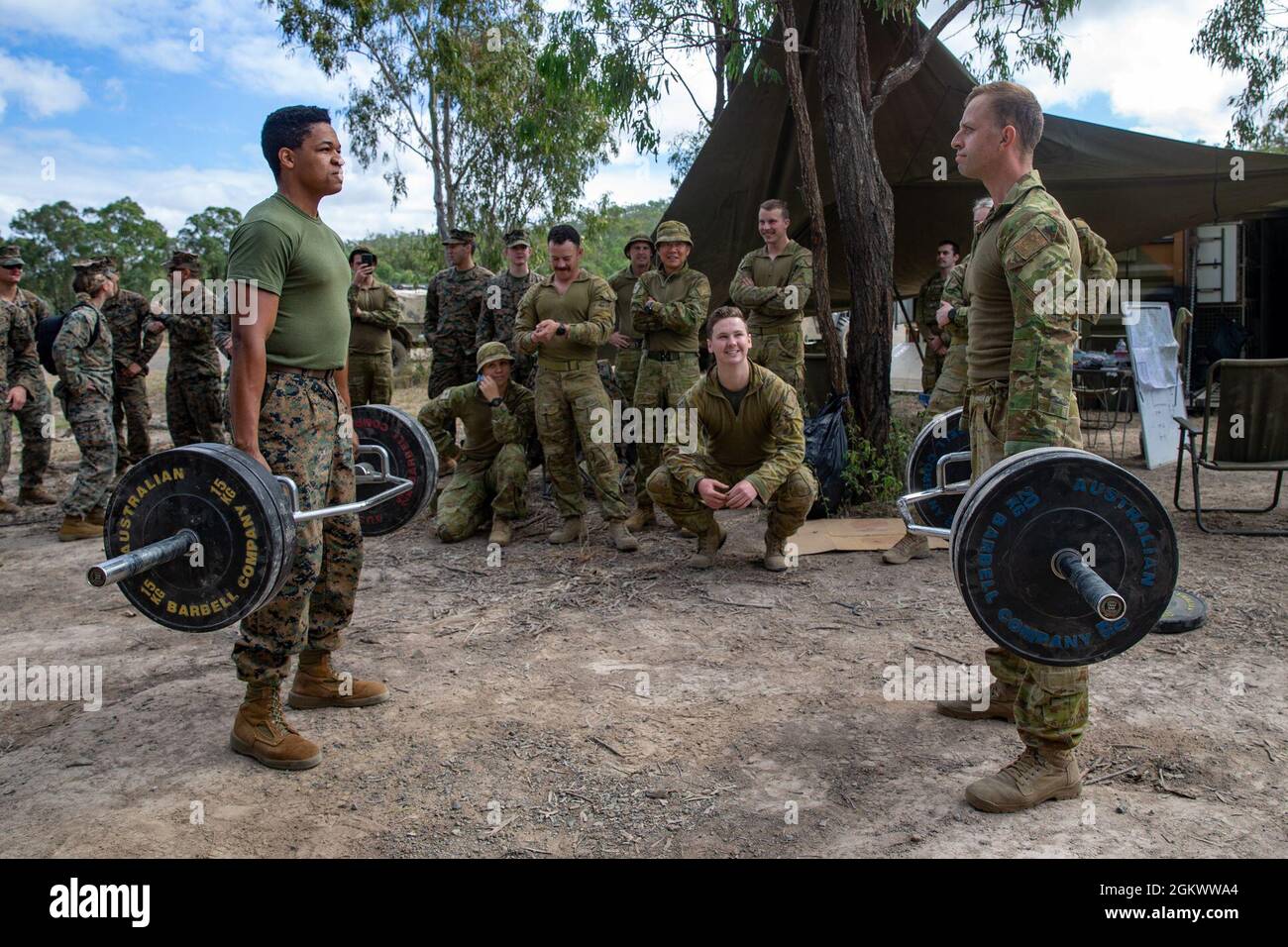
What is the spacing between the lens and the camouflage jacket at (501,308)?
767cm

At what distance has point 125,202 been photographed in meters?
34.1

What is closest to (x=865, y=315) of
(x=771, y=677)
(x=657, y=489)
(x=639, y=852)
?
(x=657, y=489)

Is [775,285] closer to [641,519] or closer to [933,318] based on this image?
[641,519]

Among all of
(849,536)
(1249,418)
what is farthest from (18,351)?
(1249,418)

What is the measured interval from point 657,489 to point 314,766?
2756mm

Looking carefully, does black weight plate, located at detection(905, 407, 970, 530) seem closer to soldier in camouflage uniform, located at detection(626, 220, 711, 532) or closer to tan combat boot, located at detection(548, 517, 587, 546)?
soldier in camouflage uniform, located at detection(626, 220, 711, 532)

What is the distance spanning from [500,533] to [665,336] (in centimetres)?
179

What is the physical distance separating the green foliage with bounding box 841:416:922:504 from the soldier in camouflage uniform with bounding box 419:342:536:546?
2.30 m

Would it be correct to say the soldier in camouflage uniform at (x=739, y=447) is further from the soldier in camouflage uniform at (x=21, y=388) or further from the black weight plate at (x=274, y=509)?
the soldier in camouflage uniform at (x=21, y=388)

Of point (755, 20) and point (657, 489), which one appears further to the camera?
point (755, 20)

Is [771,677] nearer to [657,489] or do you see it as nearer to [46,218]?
[657,489]

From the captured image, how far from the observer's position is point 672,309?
21.5ft

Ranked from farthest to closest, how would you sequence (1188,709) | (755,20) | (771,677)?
(755,20) < (771,677) < (1188,709)

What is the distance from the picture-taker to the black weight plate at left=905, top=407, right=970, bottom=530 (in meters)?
3.75
